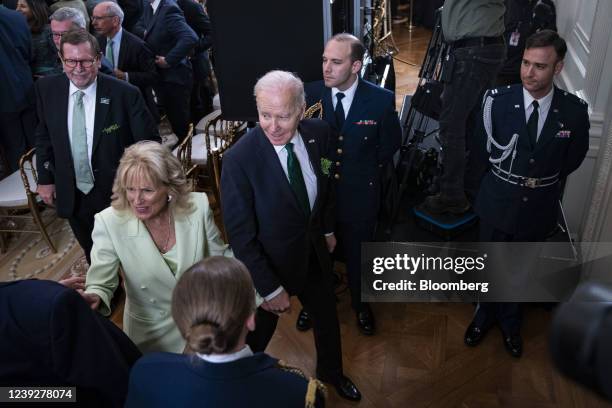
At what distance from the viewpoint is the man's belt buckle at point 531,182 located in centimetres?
276

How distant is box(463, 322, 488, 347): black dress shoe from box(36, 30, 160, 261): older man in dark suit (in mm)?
2062

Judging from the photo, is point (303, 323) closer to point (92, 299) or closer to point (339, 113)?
point (339, 113)

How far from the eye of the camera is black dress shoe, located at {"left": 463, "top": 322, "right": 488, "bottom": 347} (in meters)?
3.13

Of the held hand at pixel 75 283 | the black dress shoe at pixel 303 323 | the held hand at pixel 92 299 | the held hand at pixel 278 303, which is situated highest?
the held hand at pixel 92 299

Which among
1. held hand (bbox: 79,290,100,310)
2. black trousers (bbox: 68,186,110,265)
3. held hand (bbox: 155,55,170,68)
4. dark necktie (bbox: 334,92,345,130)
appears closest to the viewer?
held hand (bbox: 79,290,100,310)

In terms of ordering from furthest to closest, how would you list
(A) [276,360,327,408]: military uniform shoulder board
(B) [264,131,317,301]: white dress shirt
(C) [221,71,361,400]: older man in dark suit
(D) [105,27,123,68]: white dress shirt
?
(D) [105,27,123,68]: white dress shirt, (B) [264,131,317,301]: white dress shirt, (C) [221,71,361,400]: older man in dark suit, (A) [276,360,327,408]: military uniform shoulder board

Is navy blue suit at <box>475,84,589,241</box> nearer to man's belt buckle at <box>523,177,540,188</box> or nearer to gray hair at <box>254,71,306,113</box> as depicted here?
man's belt buckle at <box>523,177,540,188</box>

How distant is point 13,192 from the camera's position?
3.94 metres

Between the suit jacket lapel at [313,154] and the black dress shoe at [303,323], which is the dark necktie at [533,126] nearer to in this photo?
the suit jacket lapel at [313,154]

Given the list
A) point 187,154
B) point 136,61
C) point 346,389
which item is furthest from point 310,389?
point 136,61

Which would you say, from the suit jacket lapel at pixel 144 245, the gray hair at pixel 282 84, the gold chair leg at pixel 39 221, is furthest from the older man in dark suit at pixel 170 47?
the suit jacket lapel at pixel 144 245

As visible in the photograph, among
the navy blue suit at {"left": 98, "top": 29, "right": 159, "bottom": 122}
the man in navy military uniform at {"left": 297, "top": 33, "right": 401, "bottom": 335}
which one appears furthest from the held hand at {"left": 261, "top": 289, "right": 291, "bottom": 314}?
the navy blue suit at {"left": 98, "top": 29, "right": 159, "bottom": 122}

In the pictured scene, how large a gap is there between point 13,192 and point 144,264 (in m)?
2.31

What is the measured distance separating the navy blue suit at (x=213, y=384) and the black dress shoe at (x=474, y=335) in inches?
75.3
